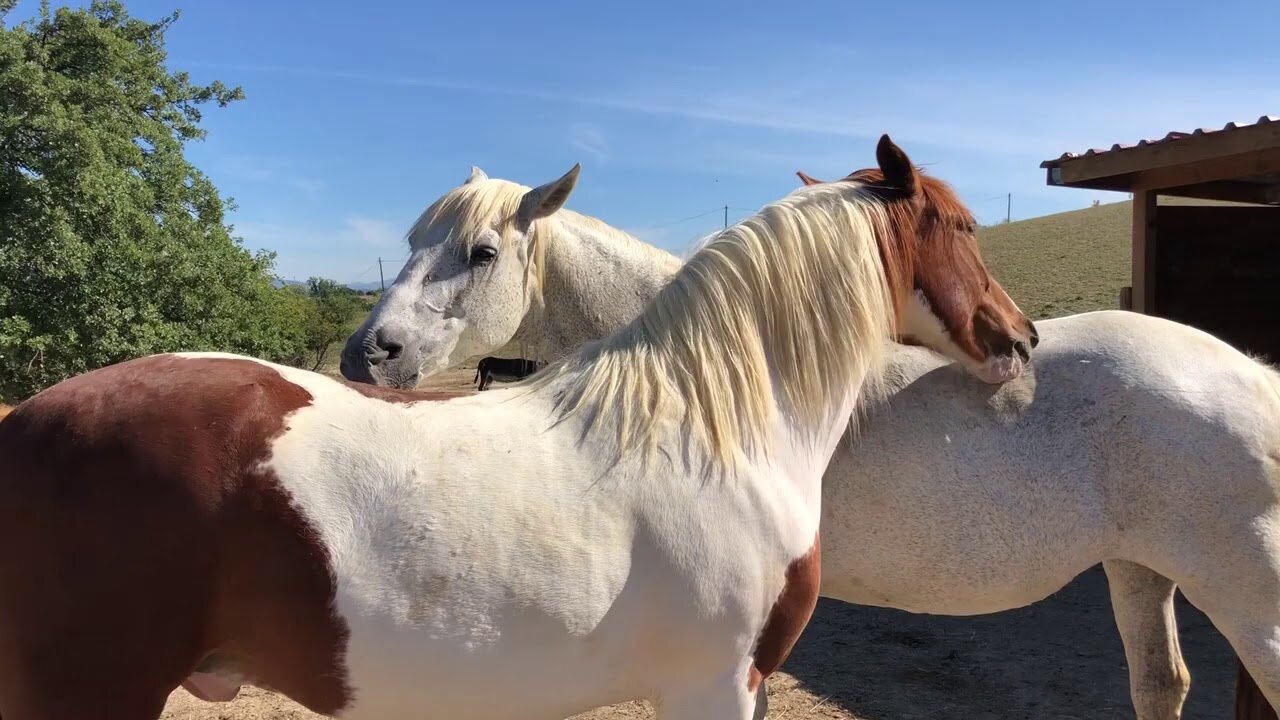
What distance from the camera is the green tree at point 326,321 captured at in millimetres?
25797

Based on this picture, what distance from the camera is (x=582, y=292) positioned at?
2676 millimetres

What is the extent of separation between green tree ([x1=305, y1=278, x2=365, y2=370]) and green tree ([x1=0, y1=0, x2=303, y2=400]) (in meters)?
9.55

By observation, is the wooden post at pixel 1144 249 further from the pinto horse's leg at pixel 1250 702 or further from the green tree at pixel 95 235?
the green tree at pixel 95 235

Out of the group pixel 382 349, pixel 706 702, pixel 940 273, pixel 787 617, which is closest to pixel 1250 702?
pixel 940 273

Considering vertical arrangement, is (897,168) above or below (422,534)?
above

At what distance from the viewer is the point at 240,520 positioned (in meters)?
1.35

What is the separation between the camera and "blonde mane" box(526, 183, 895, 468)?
1751mm

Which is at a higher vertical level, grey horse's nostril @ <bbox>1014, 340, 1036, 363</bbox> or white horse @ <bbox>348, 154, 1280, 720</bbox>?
grey horse's nostril @ <bbox>1014, 340, 1036, 363</bbox>

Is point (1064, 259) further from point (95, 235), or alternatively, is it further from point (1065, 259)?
point (95, 235)

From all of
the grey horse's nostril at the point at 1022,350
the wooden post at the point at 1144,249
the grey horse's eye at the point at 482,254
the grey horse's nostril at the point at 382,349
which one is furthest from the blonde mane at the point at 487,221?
the wooden post at the point at 1144,249

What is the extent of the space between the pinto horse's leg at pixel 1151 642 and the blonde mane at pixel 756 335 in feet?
5.39

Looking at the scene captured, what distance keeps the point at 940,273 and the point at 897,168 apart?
30 centimetres

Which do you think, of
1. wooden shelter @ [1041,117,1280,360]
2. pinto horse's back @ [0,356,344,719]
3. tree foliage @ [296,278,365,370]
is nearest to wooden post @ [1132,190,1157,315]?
wooden shelter @ [1041,117,1280,360]

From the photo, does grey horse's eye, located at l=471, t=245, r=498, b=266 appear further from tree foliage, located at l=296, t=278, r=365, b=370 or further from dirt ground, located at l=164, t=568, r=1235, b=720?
tree foliage, located at l=296, t=278, r=365, b=370
